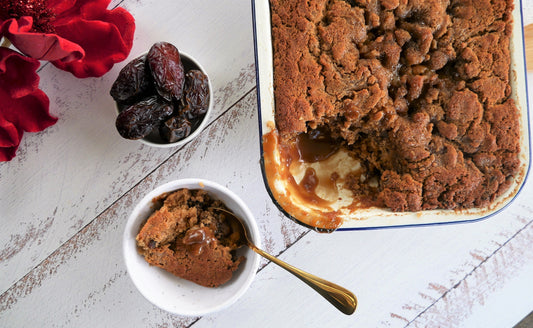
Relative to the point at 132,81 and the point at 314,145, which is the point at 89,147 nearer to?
the point at 132,81

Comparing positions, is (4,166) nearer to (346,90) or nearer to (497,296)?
(346,90)

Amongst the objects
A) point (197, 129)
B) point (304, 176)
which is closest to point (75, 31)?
point (197, 129)

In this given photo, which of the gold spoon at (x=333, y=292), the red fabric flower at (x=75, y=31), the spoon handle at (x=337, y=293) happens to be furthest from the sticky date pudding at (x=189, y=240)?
the red fabric flower at (x=75, y=31)

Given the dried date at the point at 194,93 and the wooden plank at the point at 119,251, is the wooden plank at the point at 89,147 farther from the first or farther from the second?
the dried date at the point at 194,93

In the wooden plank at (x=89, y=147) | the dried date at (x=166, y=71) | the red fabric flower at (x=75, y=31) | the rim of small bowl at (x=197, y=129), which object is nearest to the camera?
the red fabric flower at (x=75, y=31)

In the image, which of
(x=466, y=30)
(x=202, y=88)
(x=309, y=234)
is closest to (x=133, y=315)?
(x=309, y=234)

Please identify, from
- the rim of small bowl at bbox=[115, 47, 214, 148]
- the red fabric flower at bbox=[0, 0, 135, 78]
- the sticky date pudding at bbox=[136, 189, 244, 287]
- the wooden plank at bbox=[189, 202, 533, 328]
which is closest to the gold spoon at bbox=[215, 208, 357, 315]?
the sticky date pudding at bbox=[136, 189, 244, 287]
